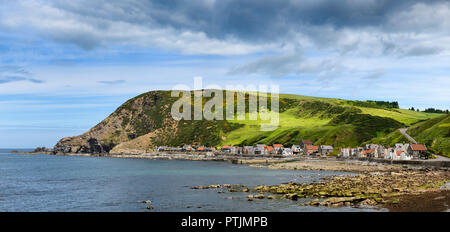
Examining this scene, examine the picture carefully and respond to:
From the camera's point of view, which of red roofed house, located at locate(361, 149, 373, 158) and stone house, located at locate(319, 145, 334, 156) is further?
stone house, located at locate(319, 145, 334, 156)

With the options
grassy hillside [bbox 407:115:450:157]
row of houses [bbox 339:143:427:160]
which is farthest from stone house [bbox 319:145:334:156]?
grassy hillside [bbox 407:115:450:157]

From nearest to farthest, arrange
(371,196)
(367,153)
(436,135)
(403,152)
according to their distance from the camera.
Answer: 1. (371,196)
2. (403,152)
3. (436,135)
4. (367,153)

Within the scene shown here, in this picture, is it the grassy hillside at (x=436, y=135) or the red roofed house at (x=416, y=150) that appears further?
the grassy hillside at (x=436, y=135)

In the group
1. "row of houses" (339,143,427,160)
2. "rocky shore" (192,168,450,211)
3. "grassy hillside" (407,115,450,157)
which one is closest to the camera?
"rocky shore" (192,168,450,211)

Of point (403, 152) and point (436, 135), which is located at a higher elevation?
point (436, 135)

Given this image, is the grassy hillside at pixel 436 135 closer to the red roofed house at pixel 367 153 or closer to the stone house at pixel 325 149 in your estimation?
the red roofed house at pixel 367 153

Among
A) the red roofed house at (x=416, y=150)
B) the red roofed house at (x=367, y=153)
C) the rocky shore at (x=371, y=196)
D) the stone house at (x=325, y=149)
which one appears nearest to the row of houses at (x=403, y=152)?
the red roofed house at (x=416, y=150)

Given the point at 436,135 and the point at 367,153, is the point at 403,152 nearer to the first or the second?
the point at 367,153

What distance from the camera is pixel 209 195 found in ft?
186

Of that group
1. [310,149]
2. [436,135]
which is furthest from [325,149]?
[436,135]

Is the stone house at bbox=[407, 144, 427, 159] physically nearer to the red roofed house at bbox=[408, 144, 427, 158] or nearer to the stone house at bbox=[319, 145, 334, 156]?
the red roofed house at bbox=[408, 144, 427, 158]

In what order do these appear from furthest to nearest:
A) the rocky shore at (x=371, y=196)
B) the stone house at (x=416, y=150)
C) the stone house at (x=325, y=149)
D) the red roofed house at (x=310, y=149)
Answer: the red roofed house at (x=310, y=149), the stone house at (x=325, y=149), the stone house at (x=416, y=150), the rocky shore at (x=371, y=196)

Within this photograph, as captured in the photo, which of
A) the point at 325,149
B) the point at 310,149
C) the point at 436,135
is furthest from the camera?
the point at 310,149
